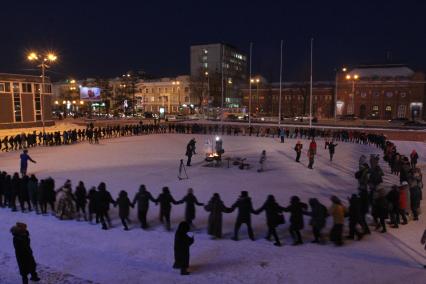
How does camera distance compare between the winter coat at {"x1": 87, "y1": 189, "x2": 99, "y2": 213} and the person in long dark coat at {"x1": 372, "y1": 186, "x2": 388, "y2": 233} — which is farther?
the winter coat at {"x1": 87, "y1": 189, "x2": 99, "y2": 213}

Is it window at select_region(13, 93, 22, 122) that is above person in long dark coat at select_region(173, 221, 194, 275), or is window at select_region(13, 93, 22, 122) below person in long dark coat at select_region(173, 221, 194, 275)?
above

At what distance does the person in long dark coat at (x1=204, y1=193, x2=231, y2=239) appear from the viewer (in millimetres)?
9562

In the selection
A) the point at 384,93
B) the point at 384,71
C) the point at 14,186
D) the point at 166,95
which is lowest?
the point at 14,186

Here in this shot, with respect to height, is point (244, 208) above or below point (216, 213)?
above

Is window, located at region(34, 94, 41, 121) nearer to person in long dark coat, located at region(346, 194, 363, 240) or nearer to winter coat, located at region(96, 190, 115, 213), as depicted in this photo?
winter coat, located at region(96, 190, 115, 213)

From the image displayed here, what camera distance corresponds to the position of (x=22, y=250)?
7.16 m

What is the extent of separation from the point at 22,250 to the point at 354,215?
770 centimetres

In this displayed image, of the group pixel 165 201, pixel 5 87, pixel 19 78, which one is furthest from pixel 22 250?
pixel 19 78

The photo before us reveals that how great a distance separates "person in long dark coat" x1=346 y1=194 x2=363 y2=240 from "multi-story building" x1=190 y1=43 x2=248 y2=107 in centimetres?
7512

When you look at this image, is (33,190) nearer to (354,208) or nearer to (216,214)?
(216,214)

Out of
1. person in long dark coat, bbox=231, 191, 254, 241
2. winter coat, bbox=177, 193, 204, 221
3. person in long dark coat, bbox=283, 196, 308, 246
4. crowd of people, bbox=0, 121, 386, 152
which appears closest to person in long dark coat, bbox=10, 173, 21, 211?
winter coat, bbox=177, 193, 204, 221

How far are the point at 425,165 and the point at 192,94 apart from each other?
70.7 m

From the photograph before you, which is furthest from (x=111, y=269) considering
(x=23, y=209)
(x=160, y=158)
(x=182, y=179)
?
(x=160, y=158)

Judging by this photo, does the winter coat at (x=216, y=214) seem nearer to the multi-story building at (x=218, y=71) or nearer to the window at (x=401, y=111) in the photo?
the window at (x=401, y=111)
